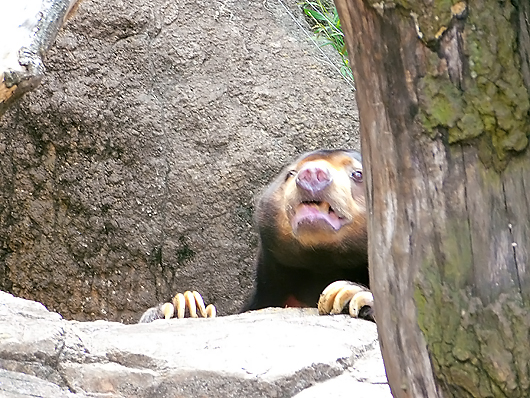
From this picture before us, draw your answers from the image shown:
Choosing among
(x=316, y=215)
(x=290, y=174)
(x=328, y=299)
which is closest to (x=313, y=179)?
(x=316, y=215)

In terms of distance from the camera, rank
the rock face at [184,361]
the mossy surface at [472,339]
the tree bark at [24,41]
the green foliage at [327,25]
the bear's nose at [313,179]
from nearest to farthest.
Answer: the mossy surface at [472,339] → the rock face at [184,361] → the tree bark at [24,41] → the bear's nose at [313,179] → the green foliage at [327,25]

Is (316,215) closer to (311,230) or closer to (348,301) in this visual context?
(311,230)

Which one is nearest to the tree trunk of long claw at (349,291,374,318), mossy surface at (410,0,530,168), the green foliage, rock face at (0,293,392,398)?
mossy surface at (410,0,530,168)

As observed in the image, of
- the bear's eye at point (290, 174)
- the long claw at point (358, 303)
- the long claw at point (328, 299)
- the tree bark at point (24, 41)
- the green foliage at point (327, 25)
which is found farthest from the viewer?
the green foliage at point (327, 25)

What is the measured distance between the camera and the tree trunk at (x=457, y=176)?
5.08 ft

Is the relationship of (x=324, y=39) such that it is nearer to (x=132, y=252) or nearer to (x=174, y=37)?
(x=174, y=37)

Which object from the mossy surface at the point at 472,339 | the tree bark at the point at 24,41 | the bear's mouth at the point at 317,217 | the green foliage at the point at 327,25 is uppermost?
the green foliage at the point at 327,25

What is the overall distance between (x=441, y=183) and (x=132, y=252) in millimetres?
4357

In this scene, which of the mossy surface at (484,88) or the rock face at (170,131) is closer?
the mossy surface at (484,88)

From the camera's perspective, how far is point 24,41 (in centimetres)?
292

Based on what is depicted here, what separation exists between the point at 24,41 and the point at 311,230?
1.87 metres

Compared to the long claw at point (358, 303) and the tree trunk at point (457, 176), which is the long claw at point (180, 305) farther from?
the tree trunk at point (457, 176)

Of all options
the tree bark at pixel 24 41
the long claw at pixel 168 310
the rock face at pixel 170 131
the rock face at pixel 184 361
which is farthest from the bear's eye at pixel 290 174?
the tree bark at pixel 24 41

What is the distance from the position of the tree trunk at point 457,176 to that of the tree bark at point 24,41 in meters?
1.54
